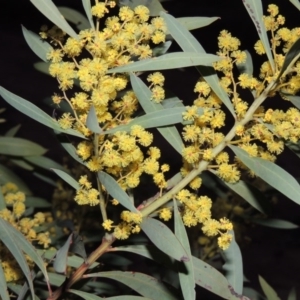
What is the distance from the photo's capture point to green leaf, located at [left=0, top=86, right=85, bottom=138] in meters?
0.68

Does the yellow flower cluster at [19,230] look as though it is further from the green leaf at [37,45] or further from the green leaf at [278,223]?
the green leaf at [278,223]

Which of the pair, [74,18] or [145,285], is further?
[74,18]

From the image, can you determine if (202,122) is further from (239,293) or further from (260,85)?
(239,293)

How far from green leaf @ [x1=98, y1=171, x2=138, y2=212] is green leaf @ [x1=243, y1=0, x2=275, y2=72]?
9.4 inches

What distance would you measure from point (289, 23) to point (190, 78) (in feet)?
2.15

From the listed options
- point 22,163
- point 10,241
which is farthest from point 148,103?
point 22,163

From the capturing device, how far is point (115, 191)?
644 millimetres

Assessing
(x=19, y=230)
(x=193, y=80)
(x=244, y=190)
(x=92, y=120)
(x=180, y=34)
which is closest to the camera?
(x=92, y=120)

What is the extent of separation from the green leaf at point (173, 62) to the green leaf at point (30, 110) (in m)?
0.11

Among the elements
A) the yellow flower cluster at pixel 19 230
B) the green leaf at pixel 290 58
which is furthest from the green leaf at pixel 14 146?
the green leaf at pixel 290 58

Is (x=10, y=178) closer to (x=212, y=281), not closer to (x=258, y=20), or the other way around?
(x=212, y=281)

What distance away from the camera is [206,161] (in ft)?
2.28

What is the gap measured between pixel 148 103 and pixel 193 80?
2.71 m

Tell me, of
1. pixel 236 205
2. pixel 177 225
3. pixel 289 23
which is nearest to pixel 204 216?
pixel 177 225
